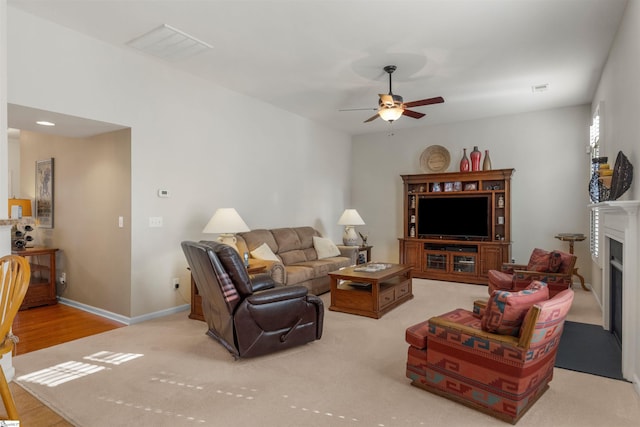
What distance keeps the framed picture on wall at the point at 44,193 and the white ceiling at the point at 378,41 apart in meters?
2.47

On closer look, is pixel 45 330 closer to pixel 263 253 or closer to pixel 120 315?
pixel 120 315

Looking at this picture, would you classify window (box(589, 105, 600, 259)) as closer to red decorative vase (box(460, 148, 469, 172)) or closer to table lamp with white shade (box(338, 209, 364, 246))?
red decorative vase (box(460, 148, 469, 172))

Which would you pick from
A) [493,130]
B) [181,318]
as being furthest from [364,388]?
[493,130]

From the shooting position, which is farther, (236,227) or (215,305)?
(236,227)

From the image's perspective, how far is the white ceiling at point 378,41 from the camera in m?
3.16

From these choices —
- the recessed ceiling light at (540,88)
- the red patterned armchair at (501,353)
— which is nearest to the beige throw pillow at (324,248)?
the red patterned armchair at (501,353)

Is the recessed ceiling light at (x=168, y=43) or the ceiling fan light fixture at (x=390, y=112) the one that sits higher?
the recessed ceiling light at (x=168, y=43)

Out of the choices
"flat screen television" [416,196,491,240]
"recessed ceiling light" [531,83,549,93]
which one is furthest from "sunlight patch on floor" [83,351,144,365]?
"recessed ceiling light" [531,83,549,93]

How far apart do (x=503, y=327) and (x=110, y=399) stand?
260cm

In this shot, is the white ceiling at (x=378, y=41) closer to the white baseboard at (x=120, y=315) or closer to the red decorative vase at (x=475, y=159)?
the red decorative vase at (x=475, y=159)

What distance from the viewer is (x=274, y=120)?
6133 mm

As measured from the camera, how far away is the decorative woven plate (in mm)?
7113

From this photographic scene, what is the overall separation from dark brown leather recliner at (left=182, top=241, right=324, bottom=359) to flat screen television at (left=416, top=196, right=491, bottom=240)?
4206 mm

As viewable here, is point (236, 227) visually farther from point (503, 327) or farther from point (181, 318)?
point (503, 327)
